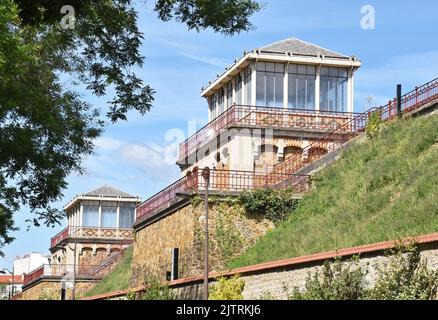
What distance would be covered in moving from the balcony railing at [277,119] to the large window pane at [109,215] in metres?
27.4

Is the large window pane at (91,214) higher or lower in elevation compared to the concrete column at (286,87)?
lower

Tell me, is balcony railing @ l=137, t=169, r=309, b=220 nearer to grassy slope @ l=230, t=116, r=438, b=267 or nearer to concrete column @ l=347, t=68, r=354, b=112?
grassy slope @ l=230, t=116, r=438, b=267

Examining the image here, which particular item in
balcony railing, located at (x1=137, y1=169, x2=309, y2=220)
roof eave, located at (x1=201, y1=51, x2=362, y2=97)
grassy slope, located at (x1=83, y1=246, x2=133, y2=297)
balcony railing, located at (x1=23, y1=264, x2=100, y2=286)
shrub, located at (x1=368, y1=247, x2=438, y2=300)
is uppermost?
roof eave, located at (x1=201, y1=51, x2=362, y2=97)

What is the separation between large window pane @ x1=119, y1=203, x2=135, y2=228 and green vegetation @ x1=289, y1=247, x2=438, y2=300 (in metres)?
52.0

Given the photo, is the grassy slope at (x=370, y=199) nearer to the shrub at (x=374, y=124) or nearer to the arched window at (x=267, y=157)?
the shrub at (x=374, y=124)

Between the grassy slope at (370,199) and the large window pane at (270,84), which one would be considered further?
the large window pane at (270,84)

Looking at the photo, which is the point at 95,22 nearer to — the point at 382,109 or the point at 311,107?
the point at 382,109

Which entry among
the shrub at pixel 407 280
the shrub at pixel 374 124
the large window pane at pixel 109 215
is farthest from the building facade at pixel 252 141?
the large window pane at pixel 109 215

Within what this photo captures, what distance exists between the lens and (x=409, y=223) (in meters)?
22.5

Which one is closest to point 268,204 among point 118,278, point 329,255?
point 329,255

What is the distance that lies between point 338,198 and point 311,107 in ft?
51.9

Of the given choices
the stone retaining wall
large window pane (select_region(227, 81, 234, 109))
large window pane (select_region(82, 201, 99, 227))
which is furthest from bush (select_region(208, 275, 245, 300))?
large window pane (select_region(82, 201, 99, 227))

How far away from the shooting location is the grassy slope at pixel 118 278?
49938 millimetres

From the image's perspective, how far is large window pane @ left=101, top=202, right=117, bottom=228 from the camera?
7206cm
